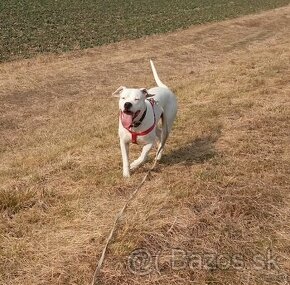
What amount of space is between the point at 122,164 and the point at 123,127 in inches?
32.9

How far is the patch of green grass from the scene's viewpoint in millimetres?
Result: 20969

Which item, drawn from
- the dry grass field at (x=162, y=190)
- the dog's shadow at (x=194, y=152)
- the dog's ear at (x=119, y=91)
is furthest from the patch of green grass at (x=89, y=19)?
the dog's ear at (x=119, y=91)

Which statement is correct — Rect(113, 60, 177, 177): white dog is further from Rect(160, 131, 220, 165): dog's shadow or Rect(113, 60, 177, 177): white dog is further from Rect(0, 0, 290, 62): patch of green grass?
Rect(0, 0, 290, 62): patch of green grass

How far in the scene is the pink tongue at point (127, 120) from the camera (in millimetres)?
5762

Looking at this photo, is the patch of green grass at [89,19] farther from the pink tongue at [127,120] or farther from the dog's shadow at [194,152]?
the pink tongue at [127,120]

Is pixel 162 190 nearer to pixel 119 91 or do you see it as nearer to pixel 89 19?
pixel 119 91

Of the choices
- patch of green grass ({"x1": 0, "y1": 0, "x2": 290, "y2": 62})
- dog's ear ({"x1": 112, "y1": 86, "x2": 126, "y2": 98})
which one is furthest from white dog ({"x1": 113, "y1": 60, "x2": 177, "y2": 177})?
patch of green grass ({"x1": 0, "y1": 0, "x2": 290, "y2": 62})

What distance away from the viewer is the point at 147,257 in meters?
4.18

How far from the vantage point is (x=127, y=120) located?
227 inches

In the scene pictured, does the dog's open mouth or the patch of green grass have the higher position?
the dog's open mouth

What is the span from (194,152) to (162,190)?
168cm

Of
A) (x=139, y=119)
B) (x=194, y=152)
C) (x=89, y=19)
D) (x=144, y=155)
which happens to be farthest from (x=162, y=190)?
(x=89, y=19)

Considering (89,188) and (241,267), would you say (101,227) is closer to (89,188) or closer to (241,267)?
(89,188)

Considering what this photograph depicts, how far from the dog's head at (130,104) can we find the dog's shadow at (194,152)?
1167 mm
